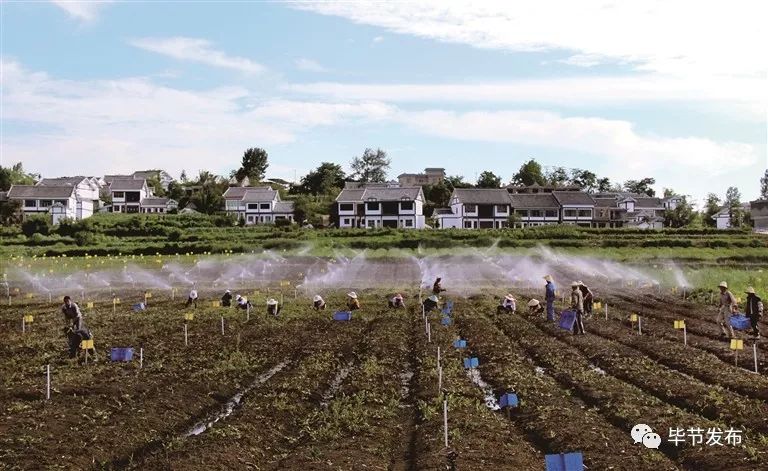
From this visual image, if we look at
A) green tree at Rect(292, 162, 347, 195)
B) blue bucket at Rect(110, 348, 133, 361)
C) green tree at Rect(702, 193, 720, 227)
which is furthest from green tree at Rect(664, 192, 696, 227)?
blue bucket at Rect(110, 348, 133, 361)

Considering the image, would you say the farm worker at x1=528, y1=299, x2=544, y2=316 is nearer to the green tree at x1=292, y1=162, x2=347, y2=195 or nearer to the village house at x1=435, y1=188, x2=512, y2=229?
the village house at x1=435, y1=188, x2=512, y2=229

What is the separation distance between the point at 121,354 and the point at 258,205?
289 feet

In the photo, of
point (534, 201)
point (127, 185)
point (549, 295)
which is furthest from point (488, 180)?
point (549, 295)

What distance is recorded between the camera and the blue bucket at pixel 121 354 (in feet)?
60.3

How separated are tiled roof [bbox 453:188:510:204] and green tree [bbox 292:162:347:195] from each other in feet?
97.5

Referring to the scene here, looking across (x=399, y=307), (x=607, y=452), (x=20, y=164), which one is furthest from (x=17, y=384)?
(x=20, y=164)

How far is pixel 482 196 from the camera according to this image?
94062mm

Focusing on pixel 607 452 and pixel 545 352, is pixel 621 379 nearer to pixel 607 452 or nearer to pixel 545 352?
pixel 545 352

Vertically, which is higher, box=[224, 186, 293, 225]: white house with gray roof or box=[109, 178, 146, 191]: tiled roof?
box=[109, 178, 146, 191]: tiled roof

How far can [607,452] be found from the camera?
36.0 ft

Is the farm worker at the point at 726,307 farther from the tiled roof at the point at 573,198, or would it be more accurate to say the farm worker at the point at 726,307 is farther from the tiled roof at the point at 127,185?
the tiled roof at the point at 127,185

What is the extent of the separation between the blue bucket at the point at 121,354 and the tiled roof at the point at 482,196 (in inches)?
3033

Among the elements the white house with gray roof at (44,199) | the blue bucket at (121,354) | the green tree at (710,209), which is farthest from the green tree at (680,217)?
the blue bucket at (121,354)

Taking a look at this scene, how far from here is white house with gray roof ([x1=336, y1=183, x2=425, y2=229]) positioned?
94250 mm
